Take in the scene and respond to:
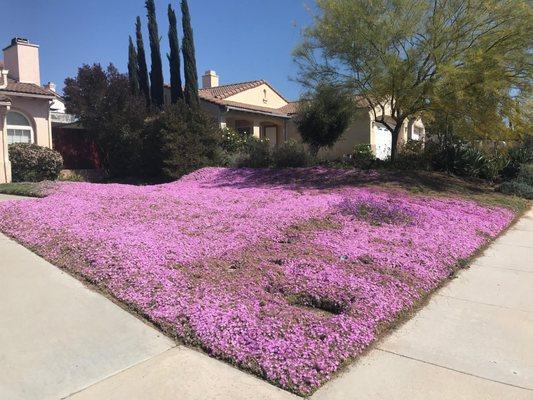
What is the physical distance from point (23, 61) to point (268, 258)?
860 inches

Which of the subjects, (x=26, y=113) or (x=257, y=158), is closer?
(x=257, y=158)

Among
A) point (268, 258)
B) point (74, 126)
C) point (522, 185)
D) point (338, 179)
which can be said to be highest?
point (74, 126)

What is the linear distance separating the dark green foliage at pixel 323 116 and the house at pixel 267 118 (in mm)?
4863

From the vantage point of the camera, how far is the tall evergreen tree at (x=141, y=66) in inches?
1069

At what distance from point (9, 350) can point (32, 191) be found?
10404mm

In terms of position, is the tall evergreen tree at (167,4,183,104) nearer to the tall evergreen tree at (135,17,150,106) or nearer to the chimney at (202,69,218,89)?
the tall evergreen tree at (135,17,150,106)

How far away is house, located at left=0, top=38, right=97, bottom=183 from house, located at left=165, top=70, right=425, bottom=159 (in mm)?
6810

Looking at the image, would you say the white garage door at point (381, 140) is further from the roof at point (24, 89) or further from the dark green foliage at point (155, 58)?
the roof at point (24, 89)

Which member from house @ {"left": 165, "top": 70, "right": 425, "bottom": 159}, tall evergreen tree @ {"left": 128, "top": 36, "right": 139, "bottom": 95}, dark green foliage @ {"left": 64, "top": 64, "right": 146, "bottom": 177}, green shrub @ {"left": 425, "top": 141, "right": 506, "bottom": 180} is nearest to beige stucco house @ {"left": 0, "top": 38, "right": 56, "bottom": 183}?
dark green foliage @ {"left": 64, "top": 64, "right": 146, "bottom": 177}

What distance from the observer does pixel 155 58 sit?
26484 mm

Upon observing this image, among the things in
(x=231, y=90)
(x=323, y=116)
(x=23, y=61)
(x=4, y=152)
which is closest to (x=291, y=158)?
(x=323, y=116)

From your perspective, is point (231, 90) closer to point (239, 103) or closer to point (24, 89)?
point (239, 103)

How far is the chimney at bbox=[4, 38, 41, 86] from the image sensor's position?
23.1 metres

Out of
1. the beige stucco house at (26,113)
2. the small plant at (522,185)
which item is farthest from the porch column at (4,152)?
the small plant at (522,185)
